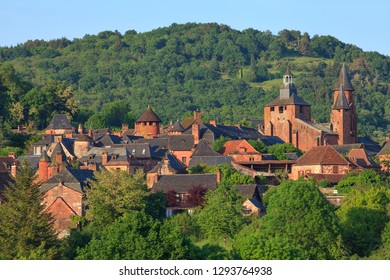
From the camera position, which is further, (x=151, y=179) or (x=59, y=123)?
(x=59, y=123)

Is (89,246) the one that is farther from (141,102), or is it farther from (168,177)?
(141,102)

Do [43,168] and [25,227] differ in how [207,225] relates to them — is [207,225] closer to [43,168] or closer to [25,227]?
[25,227]

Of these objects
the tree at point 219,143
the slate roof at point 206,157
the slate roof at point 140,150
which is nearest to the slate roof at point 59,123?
the slate roof at point 140,150

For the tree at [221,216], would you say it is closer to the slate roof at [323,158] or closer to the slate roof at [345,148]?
the slate roof at [323,158]

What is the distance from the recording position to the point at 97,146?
89.8 m

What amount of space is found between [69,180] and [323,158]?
19007mm

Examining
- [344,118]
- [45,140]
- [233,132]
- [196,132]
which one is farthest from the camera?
[344,118]

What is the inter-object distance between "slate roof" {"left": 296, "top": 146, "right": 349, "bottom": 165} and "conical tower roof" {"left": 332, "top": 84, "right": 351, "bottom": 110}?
16.0 m

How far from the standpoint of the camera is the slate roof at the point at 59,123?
336 feet

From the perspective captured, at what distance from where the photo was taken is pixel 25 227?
5097cm

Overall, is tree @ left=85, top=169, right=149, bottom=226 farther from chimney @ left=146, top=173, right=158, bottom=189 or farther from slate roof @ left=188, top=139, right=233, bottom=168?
slate roof @ left=188, top=139, right=233, bottom=168

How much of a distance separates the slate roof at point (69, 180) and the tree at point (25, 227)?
13.3 meters

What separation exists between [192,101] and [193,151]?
103866mm

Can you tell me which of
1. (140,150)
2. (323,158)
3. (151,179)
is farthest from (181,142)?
(323,158)
